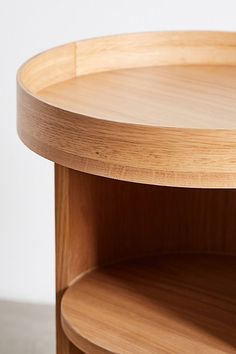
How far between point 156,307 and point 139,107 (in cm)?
39

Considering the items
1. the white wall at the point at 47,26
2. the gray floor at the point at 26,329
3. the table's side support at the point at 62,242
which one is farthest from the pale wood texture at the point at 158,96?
the gray floor at the point at 26,329

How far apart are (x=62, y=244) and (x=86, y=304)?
121 millimetres

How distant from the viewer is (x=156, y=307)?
5.55ft

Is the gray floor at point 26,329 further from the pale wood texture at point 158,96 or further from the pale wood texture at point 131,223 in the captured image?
the pale wood texture at point 158,96

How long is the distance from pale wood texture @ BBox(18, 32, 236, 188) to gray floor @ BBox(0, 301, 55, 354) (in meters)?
0.87

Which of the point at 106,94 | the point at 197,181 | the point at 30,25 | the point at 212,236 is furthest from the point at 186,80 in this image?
the point at 30,25

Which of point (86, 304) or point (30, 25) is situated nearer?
point (86, 304)

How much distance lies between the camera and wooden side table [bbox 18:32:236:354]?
1.31m

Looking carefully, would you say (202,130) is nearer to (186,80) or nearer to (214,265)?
(186,80)

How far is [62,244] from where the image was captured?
5.56ft

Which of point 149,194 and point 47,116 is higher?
point 47,116

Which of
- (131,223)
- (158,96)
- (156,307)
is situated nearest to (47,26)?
(131,223)

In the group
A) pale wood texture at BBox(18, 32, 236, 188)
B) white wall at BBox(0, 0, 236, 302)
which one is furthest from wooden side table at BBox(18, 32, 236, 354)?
white wall at BBox(0, 0, 236, 302)

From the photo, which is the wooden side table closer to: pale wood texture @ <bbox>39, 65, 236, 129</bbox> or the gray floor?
pale wood texture @ <bbox>39, 65, 236, 129</bbox>
